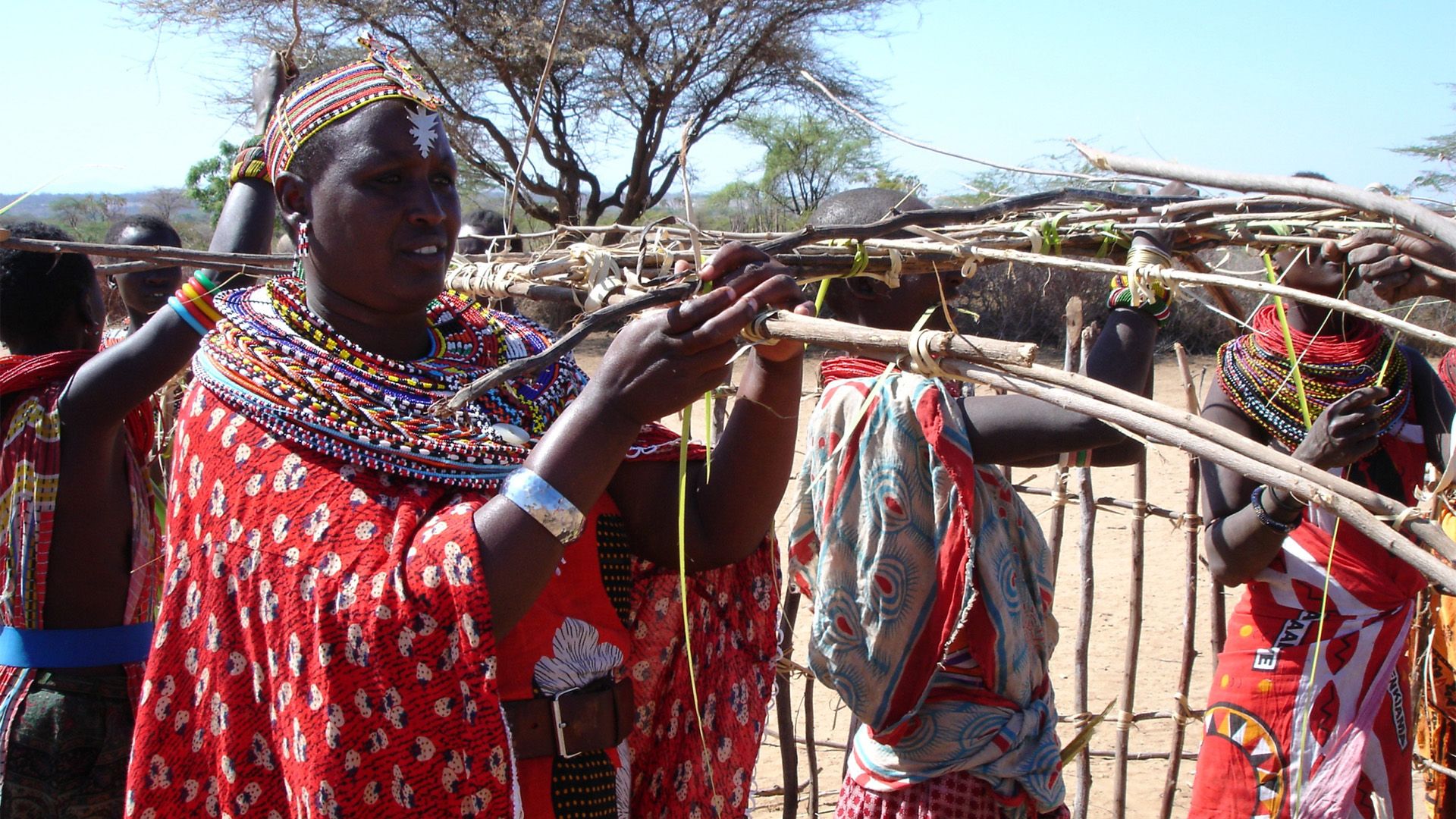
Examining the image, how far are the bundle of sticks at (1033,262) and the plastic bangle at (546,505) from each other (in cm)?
17

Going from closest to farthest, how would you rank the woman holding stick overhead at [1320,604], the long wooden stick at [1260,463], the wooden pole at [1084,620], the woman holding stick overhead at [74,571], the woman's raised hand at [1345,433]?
the long wooden stick at [1260,463], the woman holding stick overhead at [74,571], the woman's raised hand at [1345,433], the woman holding stick overhead at [1320,604], the wooden pole at [1084,620]

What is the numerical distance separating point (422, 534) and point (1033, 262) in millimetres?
963

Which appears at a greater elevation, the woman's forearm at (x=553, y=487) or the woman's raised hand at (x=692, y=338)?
the woman's raised hand at (x=692, y=338)

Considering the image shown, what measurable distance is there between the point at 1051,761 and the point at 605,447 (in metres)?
1.43

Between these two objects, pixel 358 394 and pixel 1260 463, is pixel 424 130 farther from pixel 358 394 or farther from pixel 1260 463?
pixel 1260 463

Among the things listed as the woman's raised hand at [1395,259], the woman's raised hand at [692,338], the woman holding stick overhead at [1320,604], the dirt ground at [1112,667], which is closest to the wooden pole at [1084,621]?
the dirt ground at [1112,667]

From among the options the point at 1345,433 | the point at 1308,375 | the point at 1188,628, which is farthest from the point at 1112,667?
the point at 1345,433

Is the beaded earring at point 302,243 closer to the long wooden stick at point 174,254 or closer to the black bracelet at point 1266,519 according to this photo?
the long wooden stick at point 174,254

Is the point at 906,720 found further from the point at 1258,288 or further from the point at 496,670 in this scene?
the point at 1258,288

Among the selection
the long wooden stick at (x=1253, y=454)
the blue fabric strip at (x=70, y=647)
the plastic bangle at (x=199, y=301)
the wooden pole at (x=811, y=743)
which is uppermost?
the plastic bangle at (x=199, y=301)

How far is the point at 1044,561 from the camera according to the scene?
253cm

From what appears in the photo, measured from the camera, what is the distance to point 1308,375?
10.1 feet

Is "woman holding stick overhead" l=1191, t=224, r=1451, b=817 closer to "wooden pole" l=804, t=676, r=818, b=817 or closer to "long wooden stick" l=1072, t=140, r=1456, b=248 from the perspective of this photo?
"wooden pole" l=804, t=676, r=818, b=817

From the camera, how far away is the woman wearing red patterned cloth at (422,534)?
1534 mm
